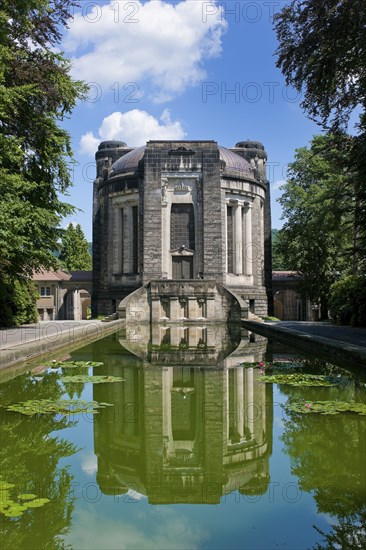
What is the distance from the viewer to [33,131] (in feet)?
70.6

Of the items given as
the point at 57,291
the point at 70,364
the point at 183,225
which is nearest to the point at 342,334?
the point at 70,364

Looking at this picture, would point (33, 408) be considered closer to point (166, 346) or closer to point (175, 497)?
point (175, 497)

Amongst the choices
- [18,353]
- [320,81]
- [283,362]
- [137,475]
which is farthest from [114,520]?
[320,81]

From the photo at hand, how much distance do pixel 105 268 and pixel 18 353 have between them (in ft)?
105

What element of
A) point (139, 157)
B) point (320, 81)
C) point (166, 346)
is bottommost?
point (166, 346)

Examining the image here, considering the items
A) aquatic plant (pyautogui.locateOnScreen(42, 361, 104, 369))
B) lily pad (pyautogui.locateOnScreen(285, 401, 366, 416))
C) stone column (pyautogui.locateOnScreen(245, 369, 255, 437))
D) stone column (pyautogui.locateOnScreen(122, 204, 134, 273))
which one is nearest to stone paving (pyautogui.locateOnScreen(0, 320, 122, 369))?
aquatic plant (pyautogui.locateOnScreen(42, 361, 104, 369))

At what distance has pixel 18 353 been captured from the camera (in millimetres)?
10719

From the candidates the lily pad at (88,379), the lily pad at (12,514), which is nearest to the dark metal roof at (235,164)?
the lily pad at (88,379)

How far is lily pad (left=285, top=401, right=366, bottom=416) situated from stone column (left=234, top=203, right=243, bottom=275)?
3224cm

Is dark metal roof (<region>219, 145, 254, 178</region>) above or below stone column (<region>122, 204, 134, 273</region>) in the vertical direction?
above

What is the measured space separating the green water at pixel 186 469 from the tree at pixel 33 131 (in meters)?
11.4

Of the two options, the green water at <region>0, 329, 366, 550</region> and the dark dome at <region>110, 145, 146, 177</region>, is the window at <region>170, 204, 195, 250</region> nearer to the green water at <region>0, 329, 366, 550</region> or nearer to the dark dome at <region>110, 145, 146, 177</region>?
the dark dome at <region>110, 145, 146, 177</region>

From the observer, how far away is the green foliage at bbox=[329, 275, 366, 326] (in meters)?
23.0

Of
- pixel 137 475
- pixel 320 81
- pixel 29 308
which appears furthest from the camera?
pixel 29 308
